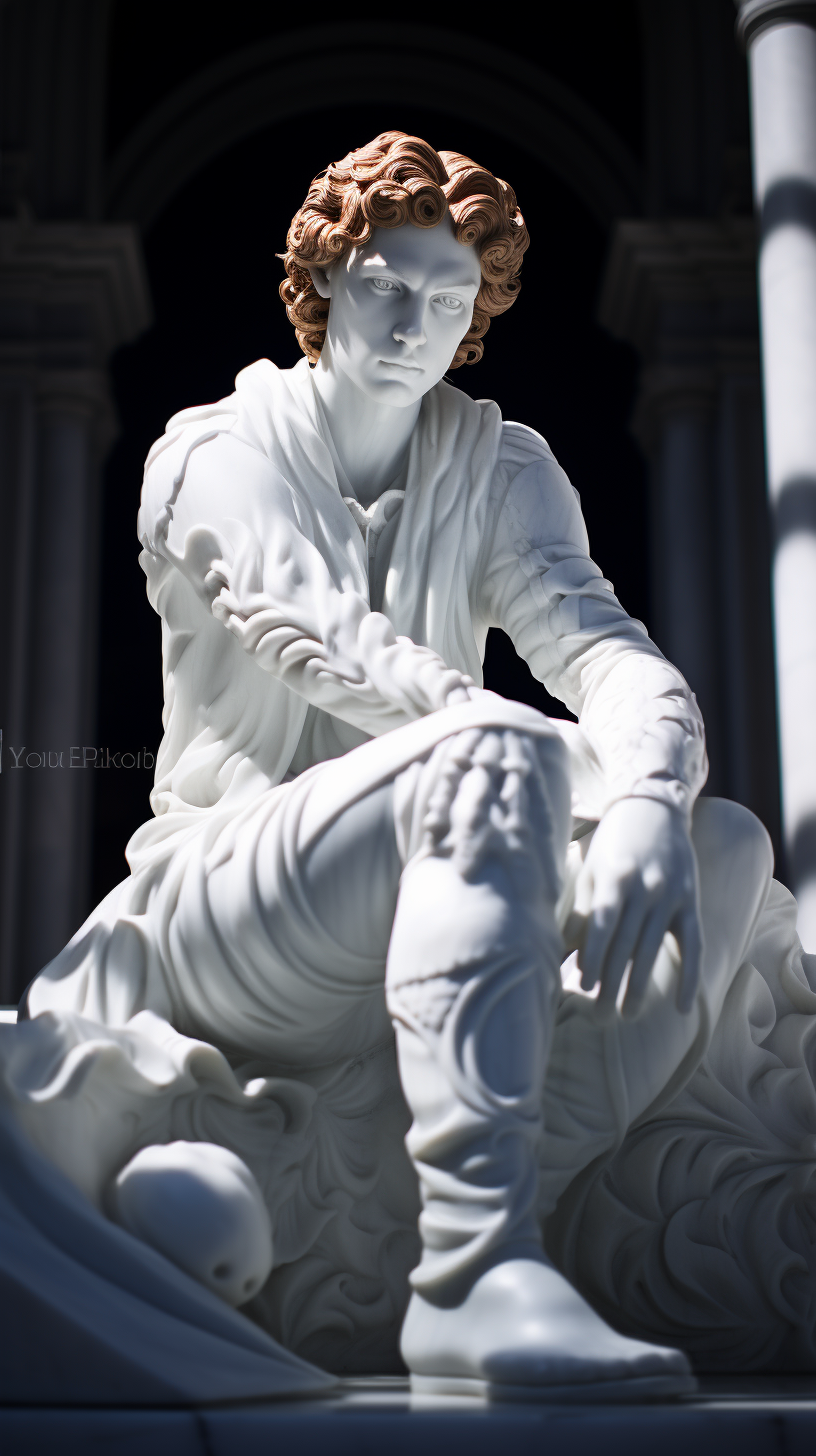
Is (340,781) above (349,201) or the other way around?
the other way around

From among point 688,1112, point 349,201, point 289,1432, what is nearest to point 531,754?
point 688,1112

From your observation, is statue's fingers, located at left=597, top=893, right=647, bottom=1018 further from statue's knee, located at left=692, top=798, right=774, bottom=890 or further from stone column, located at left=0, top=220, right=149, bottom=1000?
stone column, located at left=0, top=220, right=149, bottom=1000

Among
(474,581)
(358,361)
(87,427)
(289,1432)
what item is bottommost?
(289,1432)

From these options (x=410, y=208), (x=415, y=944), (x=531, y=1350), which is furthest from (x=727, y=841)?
(x=410, y=208)

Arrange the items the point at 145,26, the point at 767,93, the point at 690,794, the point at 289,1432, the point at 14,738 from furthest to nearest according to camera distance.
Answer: the point at 145,26 → the point at 14,738 → the point at 767,93 → the point at 690,794 → the point at 289,1432

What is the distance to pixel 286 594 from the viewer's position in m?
2.29

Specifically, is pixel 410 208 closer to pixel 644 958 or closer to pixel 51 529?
pixel 644 958

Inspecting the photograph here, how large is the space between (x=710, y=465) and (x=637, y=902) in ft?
23.8

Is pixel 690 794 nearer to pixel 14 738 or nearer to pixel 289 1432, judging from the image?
pixel 289 1432

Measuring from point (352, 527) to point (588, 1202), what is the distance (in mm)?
1092

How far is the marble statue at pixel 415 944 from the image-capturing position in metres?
1.78

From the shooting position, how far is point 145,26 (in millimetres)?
10383

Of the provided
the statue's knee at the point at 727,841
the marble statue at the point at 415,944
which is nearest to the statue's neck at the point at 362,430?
the marble statue at the point at 415,944

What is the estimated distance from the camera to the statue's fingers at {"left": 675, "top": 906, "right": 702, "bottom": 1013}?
77.0 inches
